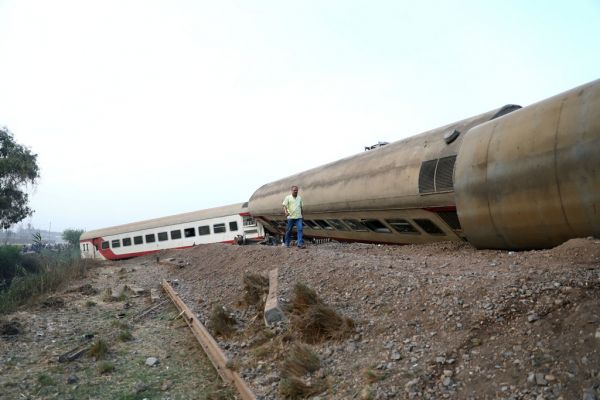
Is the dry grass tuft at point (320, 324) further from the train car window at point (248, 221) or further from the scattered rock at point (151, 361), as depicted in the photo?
the train car window at point (248, 221)

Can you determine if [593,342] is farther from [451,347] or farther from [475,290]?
[475,290]

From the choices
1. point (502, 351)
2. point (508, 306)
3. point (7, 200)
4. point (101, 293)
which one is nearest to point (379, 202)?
point (508, 306)

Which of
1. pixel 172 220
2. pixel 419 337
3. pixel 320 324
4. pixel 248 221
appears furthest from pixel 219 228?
pixel 419 337

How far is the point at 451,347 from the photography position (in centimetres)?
395

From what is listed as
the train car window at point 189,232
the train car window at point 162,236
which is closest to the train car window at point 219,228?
the train car window at point 189,232

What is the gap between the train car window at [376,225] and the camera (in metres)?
11.0

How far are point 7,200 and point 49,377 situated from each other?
23.7m

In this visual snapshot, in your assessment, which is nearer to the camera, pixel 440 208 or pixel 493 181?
pixel 493 181

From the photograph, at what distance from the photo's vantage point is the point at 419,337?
14.5 feet

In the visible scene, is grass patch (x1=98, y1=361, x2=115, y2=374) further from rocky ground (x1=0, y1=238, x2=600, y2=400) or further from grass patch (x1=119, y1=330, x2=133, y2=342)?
grass patch (x1=119, y1=330, x2=133, y2=342)

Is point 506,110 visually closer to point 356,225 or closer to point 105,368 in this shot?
point 356,225

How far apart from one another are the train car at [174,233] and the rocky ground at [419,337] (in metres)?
14.3

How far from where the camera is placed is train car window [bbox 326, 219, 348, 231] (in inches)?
508

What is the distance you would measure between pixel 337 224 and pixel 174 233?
1602cm
